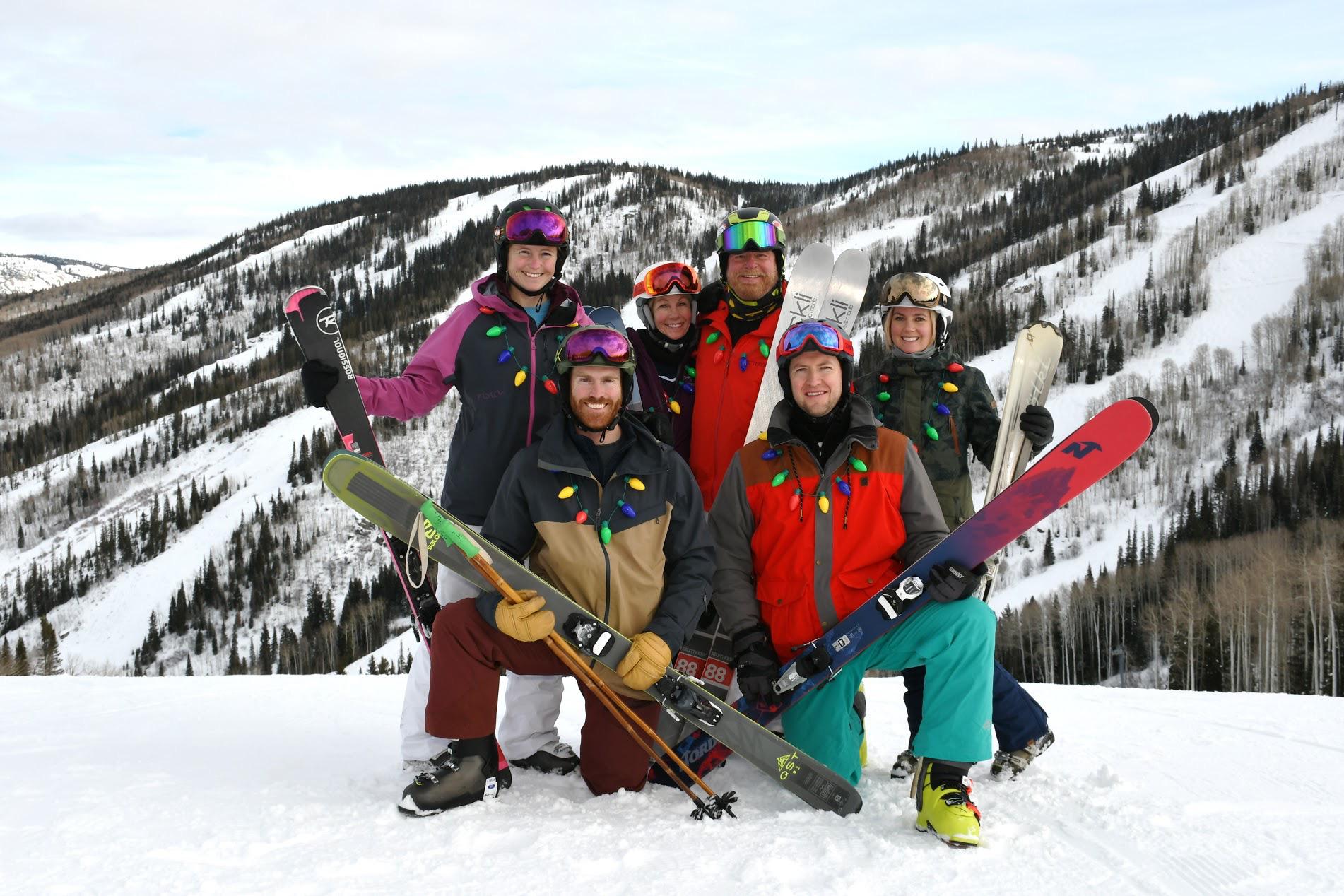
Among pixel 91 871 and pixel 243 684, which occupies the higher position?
pixel 91 871

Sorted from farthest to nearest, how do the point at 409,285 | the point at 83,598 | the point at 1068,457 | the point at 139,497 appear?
the point at 409,285, the point at 139,497, the point at 83,598, the point at 1068,457

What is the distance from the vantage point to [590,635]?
316cm

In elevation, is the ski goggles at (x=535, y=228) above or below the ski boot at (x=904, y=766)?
above

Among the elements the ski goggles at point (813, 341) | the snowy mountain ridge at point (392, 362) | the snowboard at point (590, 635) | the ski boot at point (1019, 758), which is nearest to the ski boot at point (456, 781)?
the snowboard at point (590, 635)

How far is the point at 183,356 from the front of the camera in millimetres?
132125

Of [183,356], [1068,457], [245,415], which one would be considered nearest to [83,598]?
[245,415]

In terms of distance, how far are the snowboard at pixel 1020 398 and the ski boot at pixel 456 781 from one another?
86.6 inches

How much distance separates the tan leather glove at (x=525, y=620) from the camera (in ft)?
9.96

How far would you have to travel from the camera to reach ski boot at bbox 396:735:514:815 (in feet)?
9.88

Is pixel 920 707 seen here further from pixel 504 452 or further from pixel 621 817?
pixel 504 452

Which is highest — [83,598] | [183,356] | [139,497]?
[183,356]

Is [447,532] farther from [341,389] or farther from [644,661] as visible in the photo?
[341,389]

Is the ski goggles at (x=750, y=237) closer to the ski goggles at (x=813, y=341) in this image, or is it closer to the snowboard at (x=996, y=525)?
the ski goggles at (x=813, y=341)

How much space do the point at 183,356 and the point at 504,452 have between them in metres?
151
